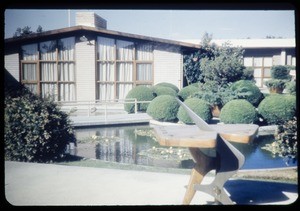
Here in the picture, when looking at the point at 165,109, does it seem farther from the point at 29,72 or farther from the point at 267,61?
the point at 267,61

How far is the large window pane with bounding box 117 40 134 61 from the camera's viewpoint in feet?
50.2

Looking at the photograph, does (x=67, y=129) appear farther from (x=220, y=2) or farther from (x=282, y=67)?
(x=282, y=67)

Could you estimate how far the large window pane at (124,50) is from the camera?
15297mm

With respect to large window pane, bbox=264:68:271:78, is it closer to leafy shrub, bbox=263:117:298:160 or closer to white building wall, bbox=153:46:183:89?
white building wall, bbox=153:46:183:89

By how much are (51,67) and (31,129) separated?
995 centimetres

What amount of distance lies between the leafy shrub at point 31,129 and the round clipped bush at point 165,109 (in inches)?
206

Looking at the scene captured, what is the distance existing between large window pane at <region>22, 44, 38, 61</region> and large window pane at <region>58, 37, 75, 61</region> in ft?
Result: 3.87

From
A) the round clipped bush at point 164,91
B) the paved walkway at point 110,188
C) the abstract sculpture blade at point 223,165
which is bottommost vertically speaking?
the paved walkway at point 110,188

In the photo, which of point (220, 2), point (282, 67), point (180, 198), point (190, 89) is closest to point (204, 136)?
point (180, 198)

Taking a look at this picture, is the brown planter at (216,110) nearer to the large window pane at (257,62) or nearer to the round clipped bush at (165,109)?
the round clipped bush at (165,109)

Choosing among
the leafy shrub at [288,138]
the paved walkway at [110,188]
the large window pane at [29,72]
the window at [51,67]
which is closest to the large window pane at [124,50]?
the window at [51,67]

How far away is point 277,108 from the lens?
376 inches

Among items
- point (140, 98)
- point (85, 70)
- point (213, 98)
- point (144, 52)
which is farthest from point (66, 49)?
point (213, 98)

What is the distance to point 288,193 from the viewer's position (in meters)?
4.12
